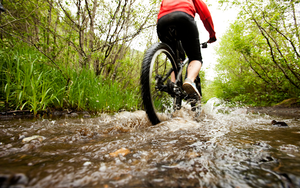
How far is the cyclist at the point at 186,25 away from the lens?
196 cm

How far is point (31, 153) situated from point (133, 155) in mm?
583

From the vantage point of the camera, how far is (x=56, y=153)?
31.7 inches

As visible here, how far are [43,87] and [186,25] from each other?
8.74 ft

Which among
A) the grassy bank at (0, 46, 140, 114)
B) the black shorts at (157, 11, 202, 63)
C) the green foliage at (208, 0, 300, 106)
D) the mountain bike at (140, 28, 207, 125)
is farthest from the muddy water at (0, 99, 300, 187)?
the green foliage at (208, 0, 300, 106)

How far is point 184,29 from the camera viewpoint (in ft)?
6.75

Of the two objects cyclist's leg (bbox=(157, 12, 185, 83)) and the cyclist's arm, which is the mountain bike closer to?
cyclist's leg (bbox=(157, 12, 185, 83))

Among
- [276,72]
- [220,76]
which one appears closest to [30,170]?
[276,72]

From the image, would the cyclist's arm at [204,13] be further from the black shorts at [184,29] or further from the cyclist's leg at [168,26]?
the cyclist's leg at [168,26]

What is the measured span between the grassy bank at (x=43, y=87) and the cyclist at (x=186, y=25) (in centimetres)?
224

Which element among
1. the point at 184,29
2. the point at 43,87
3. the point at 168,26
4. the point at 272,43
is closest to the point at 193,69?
the point at 184,29

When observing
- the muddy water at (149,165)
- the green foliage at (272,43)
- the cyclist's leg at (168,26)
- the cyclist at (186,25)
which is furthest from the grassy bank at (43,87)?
the green foliage at (272,43)

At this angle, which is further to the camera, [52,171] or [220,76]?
[220,76]

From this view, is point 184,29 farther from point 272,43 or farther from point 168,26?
point 272,43

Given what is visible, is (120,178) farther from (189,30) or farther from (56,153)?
(189,30)
